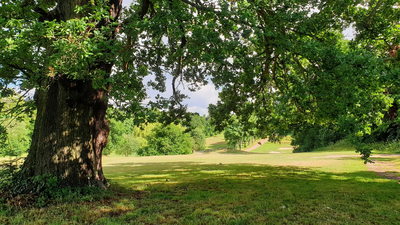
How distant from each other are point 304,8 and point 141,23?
21.4 feet

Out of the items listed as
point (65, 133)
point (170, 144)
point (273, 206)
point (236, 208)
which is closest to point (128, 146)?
point (170, 144)

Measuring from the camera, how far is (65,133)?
24.0ft

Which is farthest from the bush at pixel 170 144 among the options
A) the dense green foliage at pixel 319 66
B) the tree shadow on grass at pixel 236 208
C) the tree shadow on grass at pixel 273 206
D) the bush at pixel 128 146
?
the tree shadow on grass at pixel 236 208

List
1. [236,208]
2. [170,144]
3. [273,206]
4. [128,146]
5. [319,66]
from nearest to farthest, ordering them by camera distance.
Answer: [236,208] → [273,206] → [319,66] → [170,144] → [128,146]

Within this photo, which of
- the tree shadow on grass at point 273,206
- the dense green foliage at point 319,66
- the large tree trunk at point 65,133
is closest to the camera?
the tree shadow on grass at point 273,206

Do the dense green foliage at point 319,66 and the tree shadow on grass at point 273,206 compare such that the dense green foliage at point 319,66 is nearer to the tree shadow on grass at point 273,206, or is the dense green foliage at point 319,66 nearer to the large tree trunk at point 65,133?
the tree shadow on grass at point 273,206

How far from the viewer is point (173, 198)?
7449mm

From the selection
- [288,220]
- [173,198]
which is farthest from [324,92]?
[173,198]

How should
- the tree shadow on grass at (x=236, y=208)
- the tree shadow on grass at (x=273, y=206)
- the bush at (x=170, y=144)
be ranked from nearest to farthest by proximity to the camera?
the tree shadow on grass at (x=236, y=208) < the tree shadow on grass at (x=273, y=206) < the bush at (x=170, y=144)

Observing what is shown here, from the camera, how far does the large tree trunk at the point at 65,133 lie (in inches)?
280

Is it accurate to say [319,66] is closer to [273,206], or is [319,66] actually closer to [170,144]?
[273,206]

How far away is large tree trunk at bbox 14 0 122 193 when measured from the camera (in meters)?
7.10

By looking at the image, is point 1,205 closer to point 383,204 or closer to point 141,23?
point 141,23

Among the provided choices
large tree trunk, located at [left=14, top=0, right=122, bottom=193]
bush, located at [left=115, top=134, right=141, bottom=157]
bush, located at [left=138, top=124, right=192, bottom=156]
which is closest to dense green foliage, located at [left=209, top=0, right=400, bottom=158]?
large tree trunk, located at [left=14, top=0, right=122, bottom=193]
